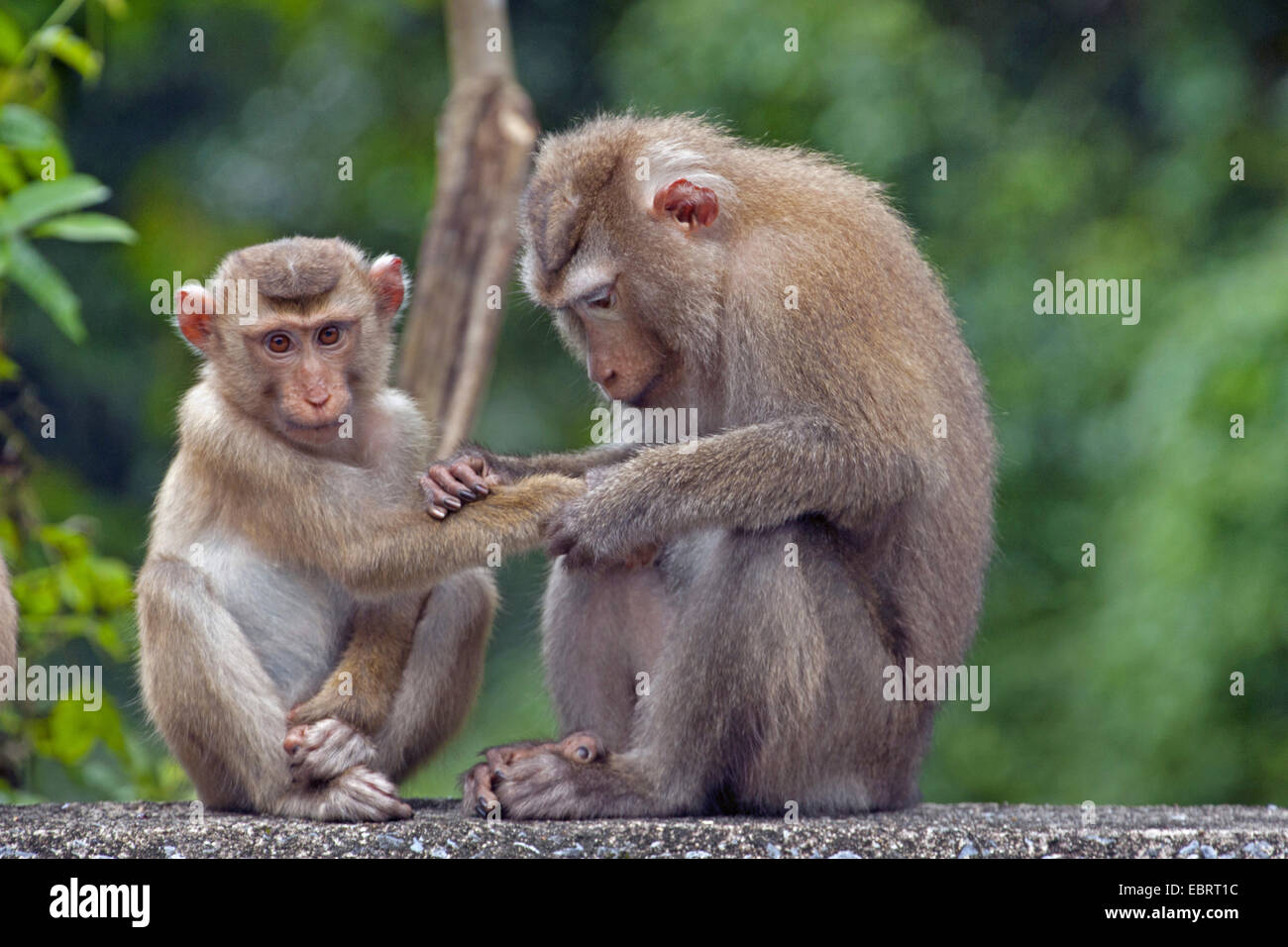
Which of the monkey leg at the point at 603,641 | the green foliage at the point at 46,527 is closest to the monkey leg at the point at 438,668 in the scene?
the monkey leg at the point at 603,641

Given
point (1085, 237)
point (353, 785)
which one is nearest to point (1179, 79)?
point (1085, 237)

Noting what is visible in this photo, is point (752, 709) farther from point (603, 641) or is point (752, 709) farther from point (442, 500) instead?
point (442, 500)

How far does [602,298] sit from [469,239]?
2.96 m

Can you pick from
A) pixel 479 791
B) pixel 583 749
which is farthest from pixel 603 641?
pixel 479 791

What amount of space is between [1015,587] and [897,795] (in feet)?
24.7

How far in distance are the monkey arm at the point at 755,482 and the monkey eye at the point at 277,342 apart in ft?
4.09

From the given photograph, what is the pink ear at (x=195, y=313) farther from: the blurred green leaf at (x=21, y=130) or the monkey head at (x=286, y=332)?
the blurred green leaf at (x=21, y=130)

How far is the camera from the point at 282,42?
15.8 meters

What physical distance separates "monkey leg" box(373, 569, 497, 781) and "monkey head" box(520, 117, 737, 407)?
0.91 metres

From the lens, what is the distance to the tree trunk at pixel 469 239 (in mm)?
8086

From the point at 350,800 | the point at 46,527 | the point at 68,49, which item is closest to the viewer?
the point at 350,800

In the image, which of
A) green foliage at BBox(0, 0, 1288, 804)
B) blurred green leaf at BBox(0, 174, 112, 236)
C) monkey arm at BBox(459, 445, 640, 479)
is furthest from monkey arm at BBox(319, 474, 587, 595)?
blurred green leaf at BBox(0, 174, 112, 236)

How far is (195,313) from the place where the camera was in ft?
18.6

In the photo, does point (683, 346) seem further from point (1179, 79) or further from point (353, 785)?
point (1179, 79)
